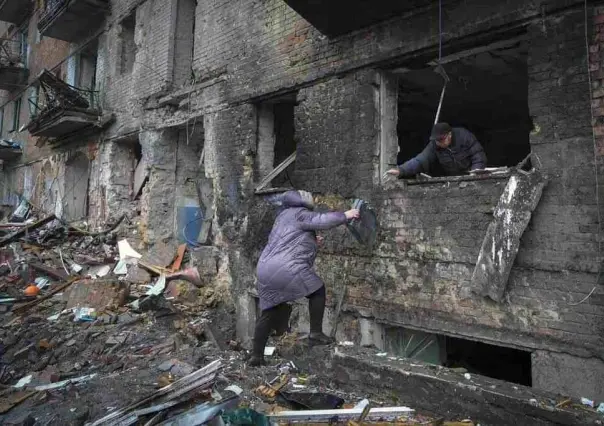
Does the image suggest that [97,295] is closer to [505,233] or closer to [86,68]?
[505,233]

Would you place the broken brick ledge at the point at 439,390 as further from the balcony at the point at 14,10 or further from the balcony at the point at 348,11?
the balcony at the point at 14,10

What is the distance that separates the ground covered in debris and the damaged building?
0.62 m

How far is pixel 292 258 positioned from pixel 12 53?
16.7m

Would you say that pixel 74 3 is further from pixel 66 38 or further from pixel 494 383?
pixel 494 383

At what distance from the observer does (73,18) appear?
33.4 feet

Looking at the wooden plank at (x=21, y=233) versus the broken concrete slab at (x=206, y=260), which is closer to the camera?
the broken concrete slab at (x=206, y=260)

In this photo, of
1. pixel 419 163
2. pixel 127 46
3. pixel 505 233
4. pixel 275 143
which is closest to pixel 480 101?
pixel 419 163

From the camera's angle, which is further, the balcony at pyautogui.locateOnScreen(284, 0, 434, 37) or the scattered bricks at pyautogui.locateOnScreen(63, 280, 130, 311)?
the scattered bricks at pyautogui.locateOnScreen(63, 280, 130, 311)

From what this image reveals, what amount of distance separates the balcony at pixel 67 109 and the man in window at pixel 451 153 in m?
7.61

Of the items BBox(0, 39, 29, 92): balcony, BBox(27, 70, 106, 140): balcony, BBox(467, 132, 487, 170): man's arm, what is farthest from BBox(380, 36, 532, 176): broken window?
BBox(0, 39, 29, 92): balcony

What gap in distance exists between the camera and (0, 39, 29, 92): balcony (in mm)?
14750

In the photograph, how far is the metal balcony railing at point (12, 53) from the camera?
14725mm

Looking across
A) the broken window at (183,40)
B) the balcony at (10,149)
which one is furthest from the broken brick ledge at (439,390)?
the balcony at (10,149)

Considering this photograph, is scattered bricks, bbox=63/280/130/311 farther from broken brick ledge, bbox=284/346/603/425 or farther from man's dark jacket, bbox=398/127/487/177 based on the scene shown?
man's dark jacket, bbox=398/127/487/177
